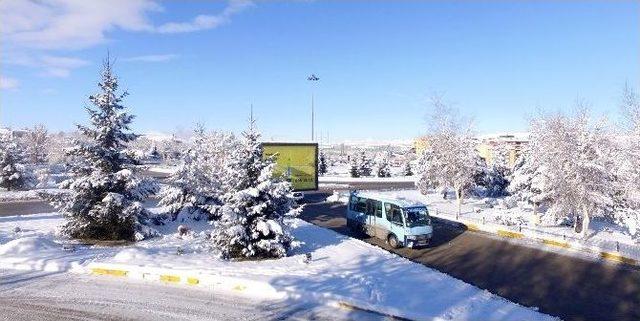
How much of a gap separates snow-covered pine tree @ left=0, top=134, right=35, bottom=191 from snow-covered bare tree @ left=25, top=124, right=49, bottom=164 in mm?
34979

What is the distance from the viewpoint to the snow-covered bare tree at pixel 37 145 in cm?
8281

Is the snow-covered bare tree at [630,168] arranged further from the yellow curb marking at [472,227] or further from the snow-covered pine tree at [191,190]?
the snow-covered pine tree at [191,190]

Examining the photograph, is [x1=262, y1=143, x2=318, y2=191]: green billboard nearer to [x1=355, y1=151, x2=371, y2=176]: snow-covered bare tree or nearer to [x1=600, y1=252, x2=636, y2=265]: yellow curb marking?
[x1=600, y1=252, x2=636, y2=265]: yellow curb marking

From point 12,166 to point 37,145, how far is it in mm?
42618

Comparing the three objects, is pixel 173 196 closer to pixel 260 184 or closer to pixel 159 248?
pixel 159 248

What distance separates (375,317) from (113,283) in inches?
381

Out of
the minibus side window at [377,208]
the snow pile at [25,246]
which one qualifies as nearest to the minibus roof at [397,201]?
the minibus side window at [377,208]

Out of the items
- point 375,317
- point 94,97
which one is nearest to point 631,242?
point 375,317

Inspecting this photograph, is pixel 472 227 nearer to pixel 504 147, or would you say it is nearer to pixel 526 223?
pixel 526 223

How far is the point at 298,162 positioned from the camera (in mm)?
38688

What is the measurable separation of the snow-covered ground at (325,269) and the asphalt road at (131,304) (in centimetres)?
112

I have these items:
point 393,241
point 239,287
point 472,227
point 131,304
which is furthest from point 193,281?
point 472,227

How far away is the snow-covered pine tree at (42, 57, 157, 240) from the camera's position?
22328mm

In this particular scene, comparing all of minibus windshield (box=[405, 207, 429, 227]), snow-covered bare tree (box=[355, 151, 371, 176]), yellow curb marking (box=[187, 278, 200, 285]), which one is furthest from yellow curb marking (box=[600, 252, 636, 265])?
snow-covered bare tree (box=[355, 151, 371, 176])
